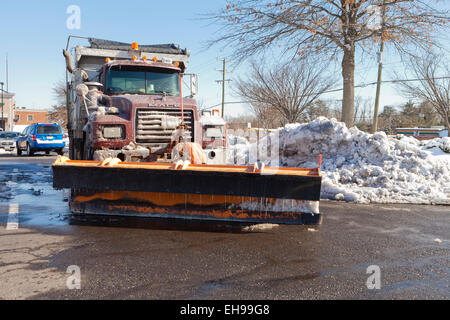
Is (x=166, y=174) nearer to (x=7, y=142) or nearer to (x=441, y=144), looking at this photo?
(x=441, y=144)

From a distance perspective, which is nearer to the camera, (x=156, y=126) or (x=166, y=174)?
(x=166, y=174)

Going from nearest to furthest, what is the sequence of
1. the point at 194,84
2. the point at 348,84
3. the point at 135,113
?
the point at 135,113 → the point at 194,84 → the point at 348,84

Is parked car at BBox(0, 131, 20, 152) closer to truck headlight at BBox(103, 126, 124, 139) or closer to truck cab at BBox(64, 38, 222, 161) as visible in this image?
truck cab at BBox(64, 38, 222, 161)

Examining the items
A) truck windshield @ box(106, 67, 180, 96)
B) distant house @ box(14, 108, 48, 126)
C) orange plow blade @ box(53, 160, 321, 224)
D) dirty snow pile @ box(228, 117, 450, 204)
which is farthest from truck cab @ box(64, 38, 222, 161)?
distant house @ box(14, 108, 48, 126)

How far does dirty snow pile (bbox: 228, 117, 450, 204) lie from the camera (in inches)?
321

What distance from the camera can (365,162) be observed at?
9734 millimetres

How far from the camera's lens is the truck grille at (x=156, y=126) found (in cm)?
651

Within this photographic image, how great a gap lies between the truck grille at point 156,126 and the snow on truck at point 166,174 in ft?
0.06

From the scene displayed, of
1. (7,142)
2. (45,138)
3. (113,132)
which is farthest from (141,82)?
(7,142)

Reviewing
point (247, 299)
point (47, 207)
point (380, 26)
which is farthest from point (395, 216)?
point (380, 26)

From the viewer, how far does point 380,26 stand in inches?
508

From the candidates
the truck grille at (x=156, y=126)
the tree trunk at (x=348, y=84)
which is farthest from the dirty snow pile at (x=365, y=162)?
the truck grille at (x=156, y=126)

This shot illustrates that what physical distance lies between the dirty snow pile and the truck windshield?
4156mm

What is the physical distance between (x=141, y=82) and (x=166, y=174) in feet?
11.0
